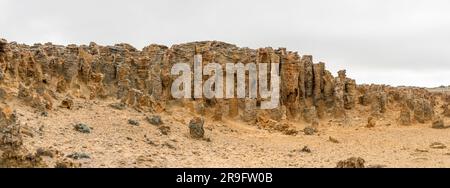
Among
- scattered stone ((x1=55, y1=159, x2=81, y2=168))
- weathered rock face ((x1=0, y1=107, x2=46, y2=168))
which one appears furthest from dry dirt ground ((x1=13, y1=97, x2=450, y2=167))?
weathered rock face ((x1=0, y1=107, x2=46, y2=168))

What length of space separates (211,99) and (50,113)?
11.2 metres

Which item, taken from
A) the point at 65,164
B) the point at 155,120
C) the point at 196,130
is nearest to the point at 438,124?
the point at 196,130

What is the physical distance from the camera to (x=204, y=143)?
22.6 m

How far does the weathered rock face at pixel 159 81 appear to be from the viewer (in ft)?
81.8

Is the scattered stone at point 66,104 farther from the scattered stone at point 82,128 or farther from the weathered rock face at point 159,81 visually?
the scattered stone at point 82,128

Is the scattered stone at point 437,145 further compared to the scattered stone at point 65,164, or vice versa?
the scattered stone at point 437,145

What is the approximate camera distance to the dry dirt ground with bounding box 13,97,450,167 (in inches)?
688

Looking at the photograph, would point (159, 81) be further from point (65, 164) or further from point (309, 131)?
point (65, 164)

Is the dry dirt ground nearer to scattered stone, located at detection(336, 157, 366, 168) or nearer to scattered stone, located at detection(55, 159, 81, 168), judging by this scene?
scattered stone, located at detection(55, 159, 81, 168)

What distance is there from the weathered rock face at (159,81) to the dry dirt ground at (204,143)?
121cm

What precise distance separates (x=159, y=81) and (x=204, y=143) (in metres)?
8.67

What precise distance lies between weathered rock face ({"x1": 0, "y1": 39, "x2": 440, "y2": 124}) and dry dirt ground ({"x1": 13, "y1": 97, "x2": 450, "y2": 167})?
1209 millimetres

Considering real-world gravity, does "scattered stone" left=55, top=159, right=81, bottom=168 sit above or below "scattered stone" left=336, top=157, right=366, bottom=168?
above

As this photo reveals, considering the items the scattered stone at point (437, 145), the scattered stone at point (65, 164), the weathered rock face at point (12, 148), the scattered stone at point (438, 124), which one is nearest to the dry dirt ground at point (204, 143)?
the scattered stone at point (437, 145)
